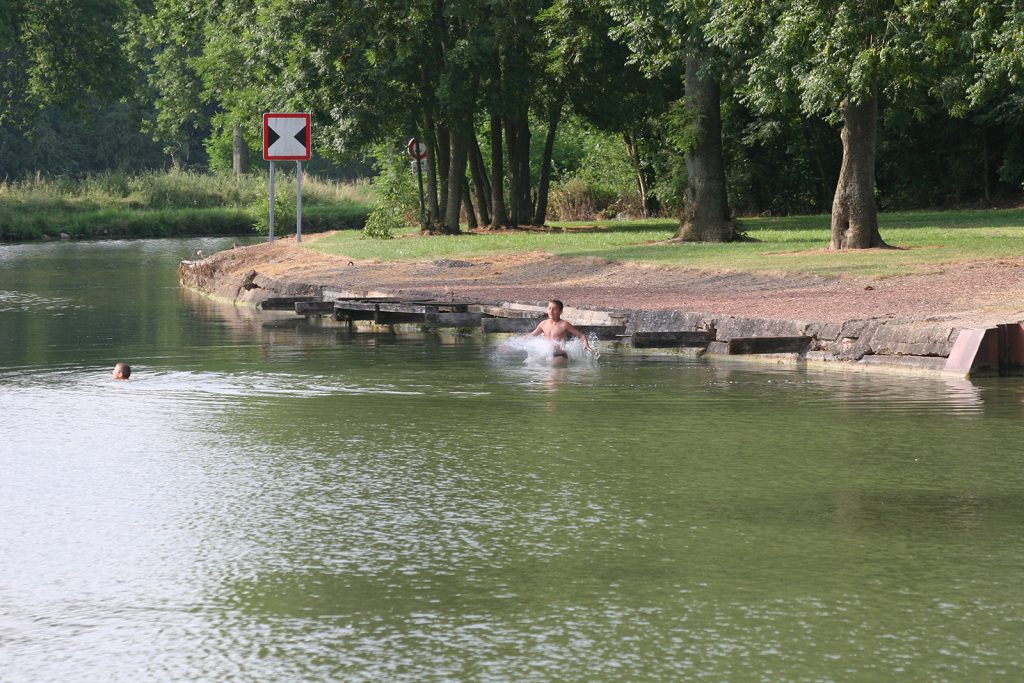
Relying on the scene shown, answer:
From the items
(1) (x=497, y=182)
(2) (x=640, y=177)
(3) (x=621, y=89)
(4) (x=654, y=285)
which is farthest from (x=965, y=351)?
(2) (x=640, y=177)

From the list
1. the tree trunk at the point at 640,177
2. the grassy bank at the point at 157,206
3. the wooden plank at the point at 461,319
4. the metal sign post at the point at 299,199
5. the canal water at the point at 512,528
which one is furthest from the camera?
the grassy bank at the point at 157,206

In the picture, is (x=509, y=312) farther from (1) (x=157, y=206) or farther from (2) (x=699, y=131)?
(1) (x=157, y=206)

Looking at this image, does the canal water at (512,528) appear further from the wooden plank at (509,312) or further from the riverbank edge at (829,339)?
the wooden plank at (509,312)

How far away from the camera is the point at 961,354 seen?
45.0 ft

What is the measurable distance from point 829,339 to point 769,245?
43.8 ft

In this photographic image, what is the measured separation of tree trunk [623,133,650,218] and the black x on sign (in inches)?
677

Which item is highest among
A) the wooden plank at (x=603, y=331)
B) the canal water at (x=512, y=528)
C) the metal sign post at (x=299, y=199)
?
the metal sign post at (x=299, y=199)

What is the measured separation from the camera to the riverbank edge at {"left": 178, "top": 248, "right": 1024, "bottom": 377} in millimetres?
13703

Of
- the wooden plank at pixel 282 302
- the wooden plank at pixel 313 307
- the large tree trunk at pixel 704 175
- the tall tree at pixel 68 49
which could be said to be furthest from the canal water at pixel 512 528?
the tall tree at pixel 68 49

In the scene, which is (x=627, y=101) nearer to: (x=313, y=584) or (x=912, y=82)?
(x=912, y=82)

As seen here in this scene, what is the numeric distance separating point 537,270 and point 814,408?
46.8ft

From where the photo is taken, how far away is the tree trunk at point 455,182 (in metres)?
37.6

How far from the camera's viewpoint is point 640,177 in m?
48.4

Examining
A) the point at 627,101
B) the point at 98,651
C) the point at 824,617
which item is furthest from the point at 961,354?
the point at 627,101
